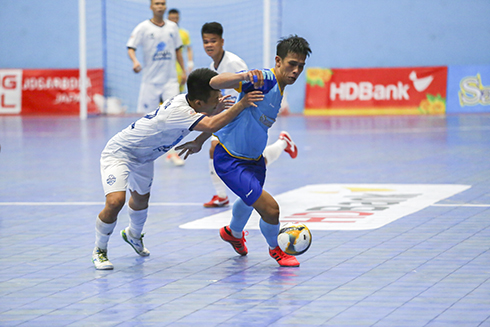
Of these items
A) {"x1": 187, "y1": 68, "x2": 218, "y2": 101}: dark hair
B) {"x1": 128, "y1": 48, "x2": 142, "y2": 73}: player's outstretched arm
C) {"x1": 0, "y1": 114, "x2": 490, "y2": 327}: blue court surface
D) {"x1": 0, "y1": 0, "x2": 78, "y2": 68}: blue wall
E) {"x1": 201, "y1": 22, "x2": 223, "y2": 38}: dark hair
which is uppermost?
{"x1": 0, "y1": 0, "x2": 78, "y2": 68}: blue wall

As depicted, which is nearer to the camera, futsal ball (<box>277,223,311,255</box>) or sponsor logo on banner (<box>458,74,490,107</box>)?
futsal ball (<box>277,223,311,255</box>)

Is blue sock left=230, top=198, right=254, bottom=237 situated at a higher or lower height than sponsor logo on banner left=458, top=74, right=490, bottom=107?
lower

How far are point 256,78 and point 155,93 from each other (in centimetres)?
722

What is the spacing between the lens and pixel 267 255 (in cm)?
566

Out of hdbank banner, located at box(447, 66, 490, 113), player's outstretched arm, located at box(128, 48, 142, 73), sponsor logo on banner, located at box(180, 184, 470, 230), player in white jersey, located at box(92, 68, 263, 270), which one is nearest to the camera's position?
player in white jersey, located at box(92, 68, 263, 270)

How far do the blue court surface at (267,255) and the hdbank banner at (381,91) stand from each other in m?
9.59

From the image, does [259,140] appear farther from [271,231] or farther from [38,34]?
[38,34]

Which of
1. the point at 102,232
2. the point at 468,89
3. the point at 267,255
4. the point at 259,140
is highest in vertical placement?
the point at 468,89

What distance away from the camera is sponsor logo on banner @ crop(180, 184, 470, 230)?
685 cm

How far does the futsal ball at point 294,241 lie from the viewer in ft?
17.0

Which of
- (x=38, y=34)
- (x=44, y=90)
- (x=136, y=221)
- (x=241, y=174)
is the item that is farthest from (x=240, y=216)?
(x=38, y=34)

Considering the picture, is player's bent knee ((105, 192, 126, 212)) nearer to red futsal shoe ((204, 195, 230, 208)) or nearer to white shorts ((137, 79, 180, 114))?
red futsal shoe ((204, 195, 230, 208))

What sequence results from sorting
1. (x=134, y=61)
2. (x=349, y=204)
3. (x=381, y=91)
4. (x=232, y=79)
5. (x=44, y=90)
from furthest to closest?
(x=44, y=90) → (x=381, y=91) → (x=134, y=61) → (x=349, y=204) → (x=232, y=79)

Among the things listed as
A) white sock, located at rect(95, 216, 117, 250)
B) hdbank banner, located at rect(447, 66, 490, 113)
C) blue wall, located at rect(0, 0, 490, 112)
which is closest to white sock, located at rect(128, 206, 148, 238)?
white sock, located at rect(95, 216, 117, 250)
